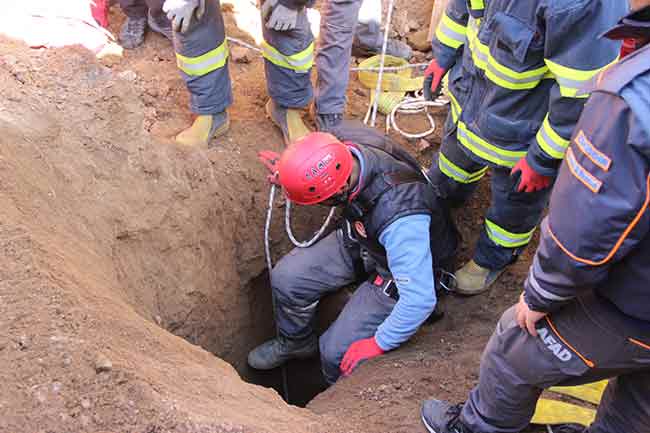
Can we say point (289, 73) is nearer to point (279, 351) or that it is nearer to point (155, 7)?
point (155, 7)

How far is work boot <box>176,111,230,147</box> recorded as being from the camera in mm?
3643

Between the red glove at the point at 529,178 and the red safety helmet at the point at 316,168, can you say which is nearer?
the red glove at the point at 529,178

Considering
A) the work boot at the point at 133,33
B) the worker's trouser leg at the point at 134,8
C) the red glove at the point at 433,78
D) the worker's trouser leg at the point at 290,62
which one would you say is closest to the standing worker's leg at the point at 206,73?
the worker's trouser leg at the point at 290,62

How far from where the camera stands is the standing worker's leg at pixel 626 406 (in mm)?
2025

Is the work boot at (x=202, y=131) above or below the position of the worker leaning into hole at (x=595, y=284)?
below

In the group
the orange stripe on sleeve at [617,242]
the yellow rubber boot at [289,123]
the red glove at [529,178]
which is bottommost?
the yellow rubber boot at [289,123]

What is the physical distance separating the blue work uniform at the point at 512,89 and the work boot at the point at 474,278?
7 centimetres

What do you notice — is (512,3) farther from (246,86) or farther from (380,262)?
(246,86)

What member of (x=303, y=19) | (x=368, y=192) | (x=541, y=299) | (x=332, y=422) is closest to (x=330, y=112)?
(x=303, y=19)

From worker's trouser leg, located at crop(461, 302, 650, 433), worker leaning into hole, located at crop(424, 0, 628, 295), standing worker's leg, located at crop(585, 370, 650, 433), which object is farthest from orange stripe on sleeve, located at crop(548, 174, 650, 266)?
worker leaning into hole, located at crop(424, 0, 628, 295)

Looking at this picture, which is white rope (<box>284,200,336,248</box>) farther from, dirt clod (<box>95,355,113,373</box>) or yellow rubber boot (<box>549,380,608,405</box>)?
dirt clod (<box>95,355,113,373</box>)

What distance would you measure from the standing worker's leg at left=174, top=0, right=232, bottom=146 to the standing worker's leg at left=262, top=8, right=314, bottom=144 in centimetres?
28

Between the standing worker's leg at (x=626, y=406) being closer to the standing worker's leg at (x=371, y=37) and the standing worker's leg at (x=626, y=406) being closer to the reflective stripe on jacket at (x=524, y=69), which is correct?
the reflective stripe on jacket at (x=524, y=69)

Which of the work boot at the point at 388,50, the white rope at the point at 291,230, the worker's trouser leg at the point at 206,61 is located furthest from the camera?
the work boot at the point at 388,50
